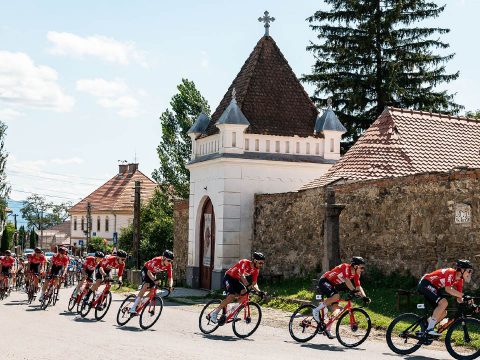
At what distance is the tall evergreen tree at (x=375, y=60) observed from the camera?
4312 centimetres

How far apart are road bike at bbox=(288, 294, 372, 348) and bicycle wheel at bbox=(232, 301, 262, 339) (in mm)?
856

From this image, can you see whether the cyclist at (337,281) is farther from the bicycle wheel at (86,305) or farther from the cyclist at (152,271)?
the bicycle wheel at (86,305)

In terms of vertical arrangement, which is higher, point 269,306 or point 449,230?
point 449,230

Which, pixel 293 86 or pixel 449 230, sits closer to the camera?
pixel 449 230

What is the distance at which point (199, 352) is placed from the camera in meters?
13.7

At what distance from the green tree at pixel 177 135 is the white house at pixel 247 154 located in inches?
713

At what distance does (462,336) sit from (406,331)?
0.94 metres

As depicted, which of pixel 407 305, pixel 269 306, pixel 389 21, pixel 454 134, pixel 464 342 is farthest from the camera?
pixel 389 21

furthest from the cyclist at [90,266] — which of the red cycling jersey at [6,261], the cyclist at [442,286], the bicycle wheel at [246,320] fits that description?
the cyclist at [442,286]

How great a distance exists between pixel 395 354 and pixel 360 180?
35.1 ft

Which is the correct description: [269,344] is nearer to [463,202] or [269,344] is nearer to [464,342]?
[464,342]

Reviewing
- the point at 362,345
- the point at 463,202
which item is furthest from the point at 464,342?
the point at 463,202

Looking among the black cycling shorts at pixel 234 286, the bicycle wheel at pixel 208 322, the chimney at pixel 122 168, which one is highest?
the chimney at pixel 122 168

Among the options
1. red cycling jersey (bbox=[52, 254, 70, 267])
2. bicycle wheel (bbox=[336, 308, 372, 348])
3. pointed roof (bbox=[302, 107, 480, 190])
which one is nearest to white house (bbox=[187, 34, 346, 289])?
pointed roof (bbox=[302, 107, 480, 190])
